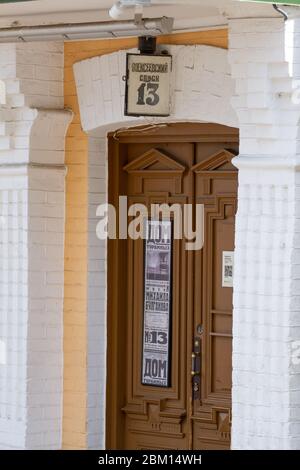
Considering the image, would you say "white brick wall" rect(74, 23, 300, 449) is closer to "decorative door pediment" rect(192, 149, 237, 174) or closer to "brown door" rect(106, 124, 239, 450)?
"decorative door pediment" rect(192, 149, 237, 174)

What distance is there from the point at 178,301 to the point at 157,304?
194mm

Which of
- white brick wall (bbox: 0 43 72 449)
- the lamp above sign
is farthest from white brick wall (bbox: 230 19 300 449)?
white brick wall (bbox: 0 43 72 449)

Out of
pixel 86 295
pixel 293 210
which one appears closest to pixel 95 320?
pixel 86 295

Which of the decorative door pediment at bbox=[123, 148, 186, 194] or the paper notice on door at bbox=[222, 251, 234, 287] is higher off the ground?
the decorative door pediment at bbox=[123, 148, 186, 194]

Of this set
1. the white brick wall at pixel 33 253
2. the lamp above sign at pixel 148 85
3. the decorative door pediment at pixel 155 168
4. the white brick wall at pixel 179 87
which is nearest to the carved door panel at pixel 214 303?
the decorative door pediment at pixel 155 168

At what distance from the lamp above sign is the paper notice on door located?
1.00 meters

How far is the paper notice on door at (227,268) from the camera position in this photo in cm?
862

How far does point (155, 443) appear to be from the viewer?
9.03m

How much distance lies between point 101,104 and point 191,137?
2.12 ft

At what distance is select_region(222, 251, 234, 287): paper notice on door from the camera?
28.3 ft

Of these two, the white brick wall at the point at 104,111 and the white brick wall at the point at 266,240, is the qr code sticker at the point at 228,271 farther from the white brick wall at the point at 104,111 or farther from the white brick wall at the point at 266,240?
the white brick wall at the point at 104,111

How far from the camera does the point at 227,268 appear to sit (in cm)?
865

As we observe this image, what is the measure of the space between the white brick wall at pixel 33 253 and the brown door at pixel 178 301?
384 mm

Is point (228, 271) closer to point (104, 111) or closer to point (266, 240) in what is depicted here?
point (266, 240)
